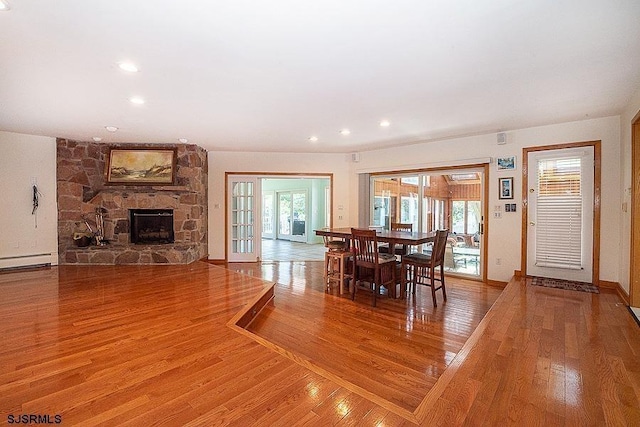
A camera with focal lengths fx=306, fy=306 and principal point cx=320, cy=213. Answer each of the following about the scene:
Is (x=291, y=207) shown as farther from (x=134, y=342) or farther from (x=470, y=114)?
(x=134, y=342)

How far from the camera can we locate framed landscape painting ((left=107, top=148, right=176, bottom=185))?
5.98m

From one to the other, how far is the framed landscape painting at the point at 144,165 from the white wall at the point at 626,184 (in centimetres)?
687

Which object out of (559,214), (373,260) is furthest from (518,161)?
(373,260)

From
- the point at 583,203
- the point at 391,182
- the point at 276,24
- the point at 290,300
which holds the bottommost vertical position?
the point at 290,300

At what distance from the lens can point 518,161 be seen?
15.6ft

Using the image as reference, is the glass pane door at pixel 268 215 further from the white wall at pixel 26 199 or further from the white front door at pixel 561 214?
the white front door at pixel 561 214

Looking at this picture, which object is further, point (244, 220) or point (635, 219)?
point (244, 220)

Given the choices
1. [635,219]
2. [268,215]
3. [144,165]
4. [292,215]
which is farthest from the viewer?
[268,215]

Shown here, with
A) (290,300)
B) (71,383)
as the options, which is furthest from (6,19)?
(290,300)

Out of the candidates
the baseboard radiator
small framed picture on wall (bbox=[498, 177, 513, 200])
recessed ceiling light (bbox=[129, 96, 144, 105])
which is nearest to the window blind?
small framed picture on wall (bbox=[498, 177, 513, 200])

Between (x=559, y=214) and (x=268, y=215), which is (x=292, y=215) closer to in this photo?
(x=268, y=215)

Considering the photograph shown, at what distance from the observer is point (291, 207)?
11227 mm

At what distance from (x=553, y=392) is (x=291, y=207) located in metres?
9.83

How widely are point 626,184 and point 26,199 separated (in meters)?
8.95
